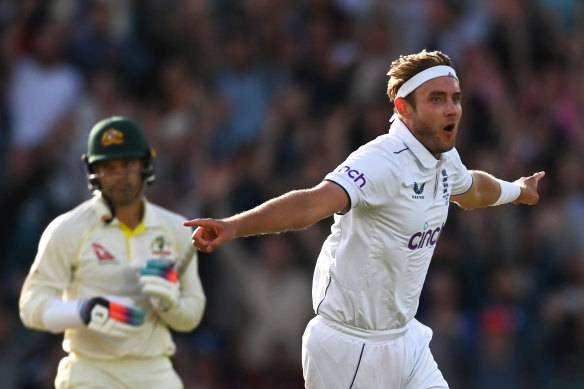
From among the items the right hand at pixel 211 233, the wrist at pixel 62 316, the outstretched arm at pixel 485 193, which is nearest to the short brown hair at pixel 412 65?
the outstretched arm at pixel 485 193

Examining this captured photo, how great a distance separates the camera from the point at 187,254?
7473 mm

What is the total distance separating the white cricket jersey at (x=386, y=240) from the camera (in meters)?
6.16

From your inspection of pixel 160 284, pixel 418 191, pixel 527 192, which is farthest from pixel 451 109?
pixel 160 284

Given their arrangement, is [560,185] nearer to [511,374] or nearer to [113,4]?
[511,374]

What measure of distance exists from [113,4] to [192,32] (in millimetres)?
868

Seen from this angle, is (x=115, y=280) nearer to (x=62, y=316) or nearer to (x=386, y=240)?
(x=62, y=316)

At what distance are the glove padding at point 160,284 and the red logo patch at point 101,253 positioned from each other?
232mm

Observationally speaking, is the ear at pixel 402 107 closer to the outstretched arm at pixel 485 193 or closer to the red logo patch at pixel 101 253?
the outstretched arm at pixel 485 193

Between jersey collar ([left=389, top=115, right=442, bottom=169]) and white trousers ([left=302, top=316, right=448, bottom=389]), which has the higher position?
jersey collar ([left=389, top=115, right=442, bottom=169])

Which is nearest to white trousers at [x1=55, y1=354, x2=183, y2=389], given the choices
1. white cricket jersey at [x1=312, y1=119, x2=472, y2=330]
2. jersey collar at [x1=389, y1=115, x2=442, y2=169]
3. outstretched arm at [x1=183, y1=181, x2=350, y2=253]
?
white cricket jersey at [x1=312, y1=119, x2=472, y2=330]

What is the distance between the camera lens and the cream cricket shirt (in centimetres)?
712

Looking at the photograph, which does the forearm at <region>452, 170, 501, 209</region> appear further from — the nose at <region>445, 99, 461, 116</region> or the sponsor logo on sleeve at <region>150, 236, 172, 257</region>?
the sponsor logo on sleeve at <region>150, 236, 172, 257</region>

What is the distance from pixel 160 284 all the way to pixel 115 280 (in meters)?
0.33

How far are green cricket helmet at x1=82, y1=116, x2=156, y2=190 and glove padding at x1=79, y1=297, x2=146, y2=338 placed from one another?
32.4 inches
